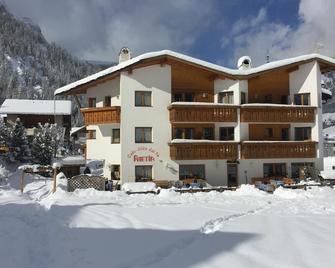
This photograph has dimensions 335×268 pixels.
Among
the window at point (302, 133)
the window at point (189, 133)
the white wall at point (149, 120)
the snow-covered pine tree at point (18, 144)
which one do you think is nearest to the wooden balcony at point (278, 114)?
the window at point (302, 133)

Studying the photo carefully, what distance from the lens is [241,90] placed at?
96.6 ft

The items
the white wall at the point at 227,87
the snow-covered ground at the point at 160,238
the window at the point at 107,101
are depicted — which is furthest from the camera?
the window at the point at 107,101

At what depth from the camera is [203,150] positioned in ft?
91.1

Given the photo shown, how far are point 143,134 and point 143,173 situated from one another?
8.76 feet

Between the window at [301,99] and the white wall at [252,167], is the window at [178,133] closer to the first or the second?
the white wall at [252,167]

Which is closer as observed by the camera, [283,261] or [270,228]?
[283,261]

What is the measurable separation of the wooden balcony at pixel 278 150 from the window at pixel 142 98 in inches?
288

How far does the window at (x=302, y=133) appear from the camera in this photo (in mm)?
30391

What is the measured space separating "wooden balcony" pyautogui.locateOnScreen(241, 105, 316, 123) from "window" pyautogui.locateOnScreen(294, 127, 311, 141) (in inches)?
35.6

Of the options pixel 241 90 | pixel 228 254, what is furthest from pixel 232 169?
pixel 228 254

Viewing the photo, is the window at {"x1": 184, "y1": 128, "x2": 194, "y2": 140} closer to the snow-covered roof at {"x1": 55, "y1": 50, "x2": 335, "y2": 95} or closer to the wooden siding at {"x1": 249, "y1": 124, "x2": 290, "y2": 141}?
the wooden siding at {"x1": 249, "y1": 124, "x2": 290, "y2": 141}

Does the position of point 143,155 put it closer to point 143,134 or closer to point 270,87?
point 143,134

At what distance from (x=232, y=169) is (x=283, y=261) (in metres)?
22.1

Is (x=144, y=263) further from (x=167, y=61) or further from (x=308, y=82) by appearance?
(x=308, y=82)
